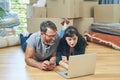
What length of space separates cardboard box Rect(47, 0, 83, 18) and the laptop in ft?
5.87

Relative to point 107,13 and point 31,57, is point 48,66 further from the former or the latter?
point 107,13

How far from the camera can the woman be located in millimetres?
2352

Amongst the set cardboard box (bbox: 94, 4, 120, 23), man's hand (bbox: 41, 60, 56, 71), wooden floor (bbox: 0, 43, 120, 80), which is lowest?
wooden floor (bbox: 0, 43, 120, 80)

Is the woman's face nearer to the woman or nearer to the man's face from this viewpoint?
the woman

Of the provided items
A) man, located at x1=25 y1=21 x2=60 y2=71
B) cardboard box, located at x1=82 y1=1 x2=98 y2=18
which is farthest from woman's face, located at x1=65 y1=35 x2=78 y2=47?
cardboard box, located at x1=82 y1=1 x2=98 y2=18

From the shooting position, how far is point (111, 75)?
89.8 inches

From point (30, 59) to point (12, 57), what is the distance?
2.22 ft

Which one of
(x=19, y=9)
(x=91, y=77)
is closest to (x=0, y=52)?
(x=91, y=77)

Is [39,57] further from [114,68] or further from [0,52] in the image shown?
[0,52]

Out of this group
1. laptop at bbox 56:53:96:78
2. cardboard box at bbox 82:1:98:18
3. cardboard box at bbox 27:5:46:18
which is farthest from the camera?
cardboard box at bbox 82:1:98:18

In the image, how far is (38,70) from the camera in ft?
7.80

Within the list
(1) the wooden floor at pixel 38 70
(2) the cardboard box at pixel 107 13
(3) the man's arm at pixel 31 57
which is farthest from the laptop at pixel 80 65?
(2) the cardboard box at pixel 107 13

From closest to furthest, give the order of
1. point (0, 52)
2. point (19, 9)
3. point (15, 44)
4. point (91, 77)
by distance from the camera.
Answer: point (91, 77) < point (0, 52) < point (15, 44) < point (19, 9)

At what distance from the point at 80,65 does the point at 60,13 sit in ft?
6.44
